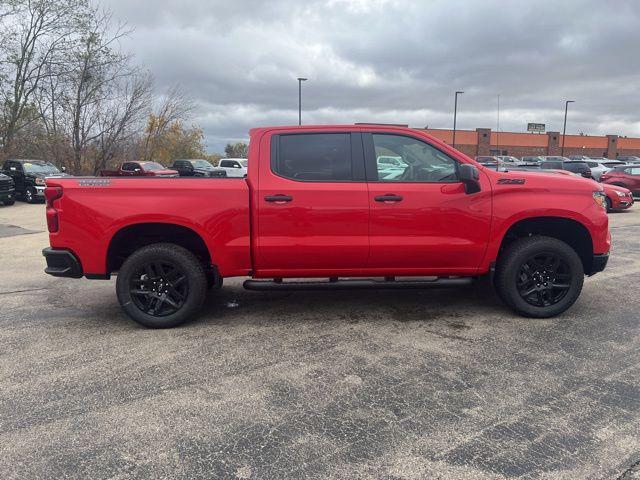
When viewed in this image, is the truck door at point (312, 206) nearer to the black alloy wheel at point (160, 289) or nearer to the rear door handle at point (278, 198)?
the rear door handle at point (278, 198)

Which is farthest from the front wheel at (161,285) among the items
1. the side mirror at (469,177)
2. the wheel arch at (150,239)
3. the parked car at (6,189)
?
the parked car at (6,189)

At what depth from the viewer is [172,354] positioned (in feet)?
13.0

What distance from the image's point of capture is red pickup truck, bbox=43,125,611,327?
4371 mm

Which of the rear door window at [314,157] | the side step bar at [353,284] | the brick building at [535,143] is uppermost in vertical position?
the brick building at [535,143]

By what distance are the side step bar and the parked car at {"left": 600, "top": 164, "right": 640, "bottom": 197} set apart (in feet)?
57.9

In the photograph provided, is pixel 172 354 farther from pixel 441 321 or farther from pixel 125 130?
pixel 125 130

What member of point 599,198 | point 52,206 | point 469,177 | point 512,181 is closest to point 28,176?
point 52,206

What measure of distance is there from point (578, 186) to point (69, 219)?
483 cm

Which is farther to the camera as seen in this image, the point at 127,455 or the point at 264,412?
the point at 264,412

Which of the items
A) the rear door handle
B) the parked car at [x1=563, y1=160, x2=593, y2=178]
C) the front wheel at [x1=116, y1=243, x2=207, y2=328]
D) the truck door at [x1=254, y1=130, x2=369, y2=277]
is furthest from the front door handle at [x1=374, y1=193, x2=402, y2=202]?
the parked car at [x1=563, y1=160, x2=593, y2=178]

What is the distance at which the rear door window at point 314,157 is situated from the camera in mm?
4496

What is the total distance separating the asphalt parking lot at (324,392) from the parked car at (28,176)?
626 inches

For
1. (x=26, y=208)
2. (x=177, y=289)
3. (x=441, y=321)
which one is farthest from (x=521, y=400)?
(x=26, y=208)

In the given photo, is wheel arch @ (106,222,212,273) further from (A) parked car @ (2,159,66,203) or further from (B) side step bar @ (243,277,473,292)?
(A) parked car @ (2,159,66,203)
